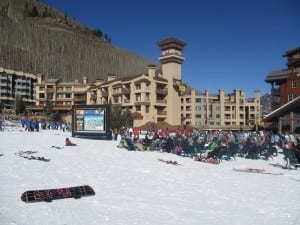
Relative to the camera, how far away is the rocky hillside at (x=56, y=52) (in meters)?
132

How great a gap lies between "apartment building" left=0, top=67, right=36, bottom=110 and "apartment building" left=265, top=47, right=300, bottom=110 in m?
71.3

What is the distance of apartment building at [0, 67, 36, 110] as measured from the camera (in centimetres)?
9950

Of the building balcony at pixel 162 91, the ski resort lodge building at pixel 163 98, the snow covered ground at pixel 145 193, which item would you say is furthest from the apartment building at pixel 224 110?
the snow covered ground at pixel 145 193

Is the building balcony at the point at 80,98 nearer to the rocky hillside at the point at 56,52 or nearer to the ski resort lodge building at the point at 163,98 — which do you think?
the ski resort lodge building at the point at 163,98

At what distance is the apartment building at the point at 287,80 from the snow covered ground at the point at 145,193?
4224cm

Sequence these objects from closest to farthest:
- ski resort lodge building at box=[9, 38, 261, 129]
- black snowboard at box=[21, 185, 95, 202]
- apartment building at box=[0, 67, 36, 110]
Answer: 1. black snowboard at box=[21, 185, 95, 202]
2. ski resort lodge building at box=[9, 38, 261, 129]
3. apartment building at box=[0, 67, 36, 110]

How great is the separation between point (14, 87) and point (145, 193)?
335 ft

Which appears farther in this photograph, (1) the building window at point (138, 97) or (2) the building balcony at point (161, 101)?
(2) the building balcony at point (161, 101)

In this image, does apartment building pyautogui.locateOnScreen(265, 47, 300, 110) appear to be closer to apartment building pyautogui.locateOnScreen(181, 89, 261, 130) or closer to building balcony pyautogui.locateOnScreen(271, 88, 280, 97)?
building balcony pyautogui.locateOnScreen(271, 88, 280, 97)

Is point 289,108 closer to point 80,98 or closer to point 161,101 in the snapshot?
point 161,101

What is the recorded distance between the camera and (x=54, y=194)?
8.73 metres

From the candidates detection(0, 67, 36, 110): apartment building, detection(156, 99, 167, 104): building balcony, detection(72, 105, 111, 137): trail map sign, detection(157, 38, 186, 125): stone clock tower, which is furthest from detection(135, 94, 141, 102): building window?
detection(72, 105, 111, 137): trail map sign

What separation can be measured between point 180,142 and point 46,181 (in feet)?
36.2

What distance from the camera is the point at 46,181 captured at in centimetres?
1050
